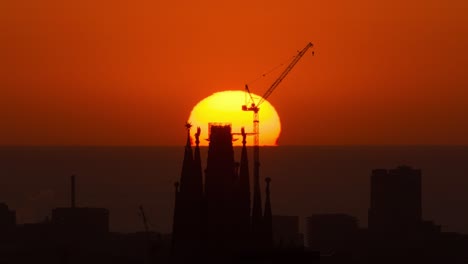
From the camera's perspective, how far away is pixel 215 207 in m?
88.6

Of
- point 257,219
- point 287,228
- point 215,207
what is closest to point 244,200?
point 215,207

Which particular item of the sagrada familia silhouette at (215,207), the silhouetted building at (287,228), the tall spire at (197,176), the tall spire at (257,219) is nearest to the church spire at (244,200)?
the sagrada familia silhouette at (215,207)

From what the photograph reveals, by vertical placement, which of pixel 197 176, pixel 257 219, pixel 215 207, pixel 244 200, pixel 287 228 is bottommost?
pixel 287 228

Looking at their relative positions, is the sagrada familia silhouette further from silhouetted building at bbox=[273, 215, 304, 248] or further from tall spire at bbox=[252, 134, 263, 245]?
silhouetted building at bbox=[273, 215, 304, 248]

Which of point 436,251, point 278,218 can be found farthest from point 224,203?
point 278,218

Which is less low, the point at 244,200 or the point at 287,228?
the point at 244,200

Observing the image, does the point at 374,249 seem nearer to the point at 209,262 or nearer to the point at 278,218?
the point at 278,218

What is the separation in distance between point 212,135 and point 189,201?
123 inches

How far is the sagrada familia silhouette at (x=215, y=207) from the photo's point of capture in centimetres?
8862

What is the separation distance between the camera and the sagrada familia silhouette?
291ft

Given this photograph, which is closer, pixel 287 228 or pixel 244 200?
pixel 244 200

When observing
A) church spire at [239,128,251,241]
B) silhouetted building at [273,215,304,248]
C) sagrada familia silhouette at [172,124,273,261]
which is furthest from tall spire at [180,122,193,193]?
silhouetted building at [273,215,304,248]

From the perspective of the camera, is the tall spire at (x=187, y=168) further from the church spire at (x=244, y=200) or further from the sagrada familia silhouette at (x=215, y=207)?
the church spire at (x=244, y=200)

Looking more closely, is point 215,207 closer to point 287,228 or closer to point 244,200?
point 244,200
